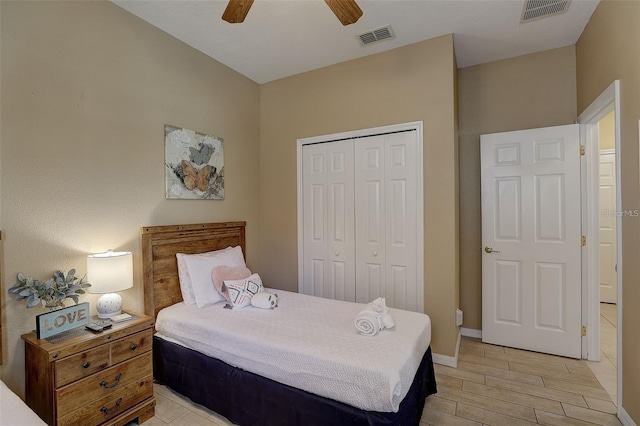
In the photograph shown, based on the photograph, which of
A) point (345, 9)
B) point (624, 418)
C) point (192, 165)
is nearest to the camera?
point (345, 9)

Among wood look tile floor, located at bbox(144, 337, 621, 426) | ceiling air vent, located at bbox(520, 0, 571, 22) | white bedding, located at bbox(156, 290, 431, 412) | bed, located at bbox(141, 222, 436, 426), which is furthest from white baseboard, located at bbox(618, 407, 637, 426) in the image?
ceiling air vent, located at bbox(520, 0, 571, 22)

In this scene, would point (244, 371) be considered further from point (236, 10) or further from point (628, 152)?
point (628, 152)

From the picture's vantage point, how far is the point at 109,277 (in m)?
1.93

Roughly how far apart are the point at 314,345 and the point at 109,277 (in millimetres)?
1405

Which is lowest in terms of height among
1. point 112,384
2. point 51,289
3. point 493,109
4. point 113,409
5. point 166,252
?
point 113,409

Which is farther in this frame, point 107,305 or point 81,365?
point 107,305

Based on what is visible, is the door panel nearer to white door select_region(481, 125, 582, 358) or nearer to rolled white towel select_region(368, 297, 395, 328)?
rolled white towel select_region(368, 297, 395, 328)

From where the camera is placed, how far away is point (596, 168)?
2.71 m

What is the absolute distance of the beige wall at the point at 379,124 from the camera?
104 inches

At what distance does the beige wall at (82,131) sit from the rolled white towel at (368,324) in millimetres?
1790

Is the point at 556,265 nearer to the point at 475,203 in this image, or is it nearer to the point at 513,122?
the point at 475,203

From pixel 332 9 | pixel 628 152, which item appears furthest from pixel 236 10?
pixel 628 152

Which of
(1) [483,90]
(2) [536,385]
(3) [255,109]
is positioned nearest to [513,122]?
(1) [483,90]

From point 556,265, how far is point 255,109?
363cm
